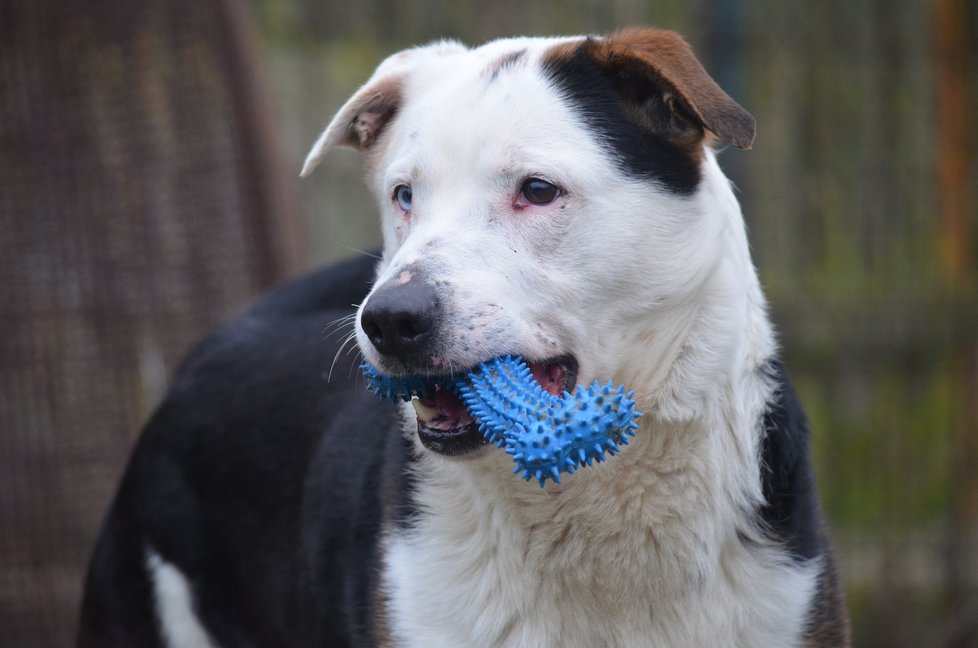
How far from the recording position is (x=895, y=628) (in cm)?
540

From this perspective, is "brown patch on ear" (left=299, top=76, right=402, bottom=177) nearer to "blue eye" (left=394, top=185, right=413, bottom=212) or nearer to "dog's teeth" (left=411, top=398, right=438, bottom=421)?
"blue eye" (left=394, top=185, right=413, bottom=212)

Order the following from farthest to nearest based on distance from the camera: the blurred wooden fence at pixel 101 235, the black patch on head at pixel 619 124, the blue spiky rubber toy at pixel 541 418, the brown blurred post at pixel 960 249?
the brown blurred post at pixel 960 249
the blurred wooden fence at pixel 101 235
the black patch on head at pixel 619 124
the blue spiky rubber toy at pixel 541 418

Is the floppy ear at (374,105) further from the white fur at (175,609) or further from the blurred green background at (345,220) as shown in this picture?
the blurred green background at (345,220)

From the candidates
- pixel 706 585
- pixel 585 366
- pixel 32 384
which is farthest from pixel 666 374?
pixel 32 384

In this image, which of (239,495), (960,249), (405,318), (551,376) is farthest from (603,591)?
(960,249)

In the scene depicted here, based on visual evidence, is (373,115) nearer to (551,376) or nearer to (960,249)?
(551,376)

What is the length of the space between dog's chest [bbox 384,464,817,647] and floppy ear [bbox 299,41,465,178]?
1.01 meters

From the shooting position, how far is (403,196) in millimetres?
2652

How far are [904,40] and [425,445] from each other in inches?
167

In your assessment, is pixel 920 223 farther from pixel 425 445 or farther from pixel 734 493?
pixel 425 445

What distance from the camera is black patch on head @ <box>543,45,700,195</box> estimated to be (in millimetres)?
2537

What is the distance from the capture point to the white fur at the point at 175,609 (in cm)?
334

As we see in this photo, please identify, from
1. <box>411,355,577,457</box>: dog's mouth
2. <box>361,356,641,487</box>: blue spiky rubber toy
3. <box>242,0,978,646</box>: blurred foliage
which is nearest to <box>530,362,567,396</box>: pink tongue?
<box>411,355,577,457</box>: dog's mouth

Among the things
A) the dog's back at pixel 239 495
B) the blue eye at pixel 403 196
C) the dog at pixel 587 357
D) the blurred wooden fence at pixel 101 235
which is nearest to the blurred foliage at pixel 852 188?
the blurred wooden fence at pixel 101 235
